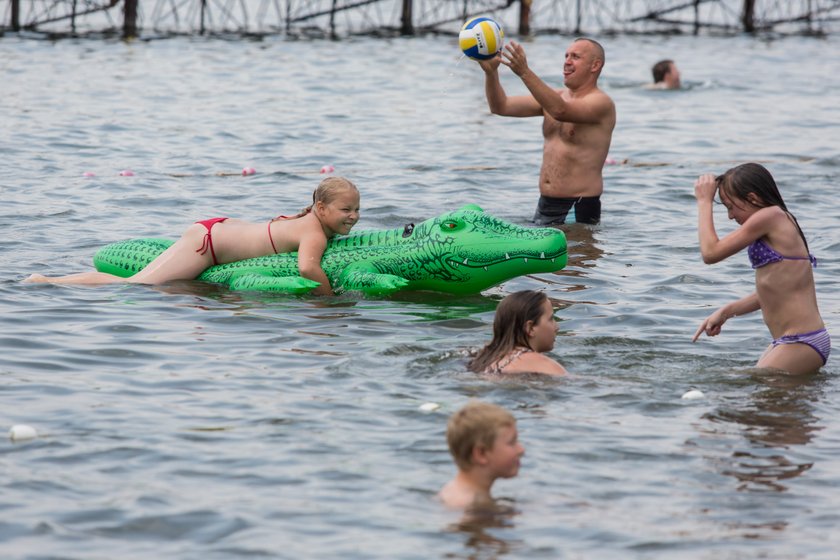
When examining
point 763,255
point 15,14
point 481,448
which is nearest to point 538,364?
point 763,255

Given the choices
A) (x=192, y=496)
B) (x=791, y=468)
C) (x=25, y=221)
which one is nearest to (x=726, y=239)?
(x=791, y=468)

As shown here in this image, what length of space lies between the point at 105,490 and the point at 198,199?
28.6 ft

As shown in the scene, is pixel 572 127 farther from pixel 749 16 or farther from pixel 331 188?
pixel 749 16

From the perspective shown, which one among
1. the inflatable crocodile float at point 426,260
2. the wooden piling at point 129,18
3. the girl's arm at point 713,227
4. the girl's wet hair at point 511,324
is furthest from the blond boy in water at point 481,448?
the wooden piling at point 129,18

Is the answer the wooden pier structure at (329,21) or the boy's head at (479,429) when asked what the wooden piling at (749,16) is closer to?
the wooden pier structure at (329,21)

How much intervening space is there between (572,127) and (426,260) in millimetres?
2710

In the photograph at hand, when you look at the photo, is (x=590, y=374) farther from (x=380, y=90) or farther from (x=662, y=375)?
(x=380, y=90)

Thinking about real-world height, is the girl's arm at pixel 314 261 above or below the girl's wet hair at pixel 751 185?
below

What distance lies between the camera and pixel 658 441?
7.02m

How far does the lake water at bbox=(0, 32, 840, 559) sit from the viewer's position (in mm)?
5848

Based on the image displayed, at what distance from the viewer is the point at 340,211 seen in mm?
10047

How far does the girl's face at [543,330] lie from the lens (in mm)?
7816

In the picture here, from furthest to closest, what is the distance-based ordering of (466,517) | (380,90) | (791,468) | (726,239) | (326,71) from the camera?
(326,71)
(380,90)
(726,239)
(791,468)
(466,517)

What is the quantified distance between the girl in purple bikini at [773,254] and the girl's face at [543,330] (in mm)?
1005
